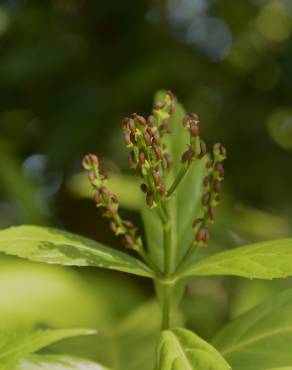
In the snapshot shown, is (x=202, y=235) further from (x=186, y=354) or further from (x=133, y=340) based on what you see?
(x=133, y=340)

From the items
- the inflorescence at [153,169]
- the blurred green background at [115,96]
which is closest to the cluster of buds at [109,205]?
the inflorescence at [153,169]

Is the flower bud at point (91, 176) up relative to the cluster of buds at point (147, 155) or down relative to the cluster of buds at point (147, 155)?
down

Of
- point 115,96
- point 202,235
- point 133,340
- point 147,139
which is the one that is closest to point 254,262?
point 202,235

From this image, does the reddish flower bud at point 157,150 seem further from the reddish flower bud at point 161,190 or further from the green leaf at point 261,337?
the green leaf at point 261,337

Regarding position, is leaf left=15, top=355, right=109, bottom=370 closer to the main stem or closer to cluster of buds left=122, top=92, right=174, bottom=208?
the main stem

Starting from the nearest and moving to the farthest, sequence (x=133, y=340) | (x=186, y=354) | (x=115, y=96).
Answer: (x=186, y=354) → (x=133, y=340) → (x=115, y=96)
